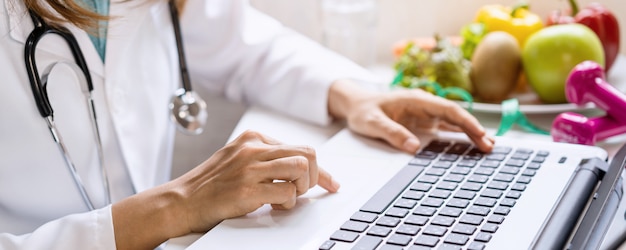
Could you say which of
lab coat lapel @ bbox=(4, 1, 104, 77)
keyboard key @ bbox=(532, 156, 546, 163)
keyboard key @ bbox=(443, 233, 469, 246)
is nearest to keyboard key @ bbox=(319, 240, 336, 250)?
keyboard key @ bbox=(443, 233, 469, 246)

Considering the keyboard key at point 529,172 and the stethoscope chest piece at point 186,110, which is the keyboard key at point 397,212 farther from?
the stethoscope chest piece at point 186,110

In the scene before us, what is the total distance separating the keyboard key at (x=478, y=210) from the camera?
785 millimetres

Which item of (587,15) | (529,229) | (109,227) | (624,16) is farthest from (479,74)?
(109,227)

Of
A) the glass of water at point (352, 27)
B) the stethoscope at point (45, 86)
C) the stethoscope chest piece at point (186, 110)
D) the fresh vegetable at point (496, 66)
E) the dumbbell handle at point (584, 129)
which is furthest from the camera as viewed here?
the glass of water at point (352, 27)

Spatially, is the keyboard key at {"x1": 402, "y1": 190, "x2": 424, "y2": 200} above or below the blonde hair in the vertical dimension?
below

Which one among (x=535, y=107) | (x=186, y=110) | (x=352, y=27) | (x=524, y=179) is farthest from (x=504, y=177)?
(x=352, y=27)

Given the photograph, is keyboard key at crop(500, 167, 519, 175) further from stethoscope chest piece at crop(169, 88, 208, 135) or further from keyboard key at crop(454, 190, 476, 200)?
stethoscope chest piece at crop(169, 88, 208, 135)

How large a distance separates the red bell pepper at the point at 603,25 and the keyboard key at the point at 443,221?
2.15 ft

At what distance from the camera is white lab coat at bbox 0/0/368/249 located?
91cm

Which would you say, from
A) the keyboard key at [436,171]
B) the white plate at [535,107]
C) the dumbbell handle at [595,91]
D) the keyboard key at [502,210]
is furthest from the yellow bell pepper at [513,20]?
the keyboard key at [502,210]

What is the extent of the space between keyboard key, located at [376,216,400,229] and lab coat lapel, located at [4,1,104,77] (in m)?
0.45

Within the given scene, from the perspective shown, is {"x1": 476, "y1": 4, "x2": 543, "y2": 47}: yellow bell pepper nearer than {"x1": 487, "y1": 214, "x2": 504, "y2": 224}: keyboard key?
No

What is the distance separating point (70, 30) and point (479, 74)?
0.64 metres

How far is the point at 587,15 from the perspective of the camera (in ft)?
4.29
